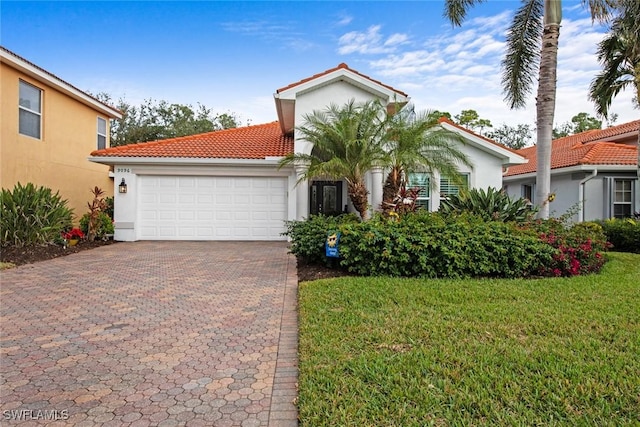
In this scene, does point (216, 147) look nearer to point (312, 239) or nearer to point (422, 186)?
point (312, 239)

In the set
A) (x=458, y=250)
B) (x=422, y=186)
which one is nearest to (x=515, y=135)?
(x=422, y=186)

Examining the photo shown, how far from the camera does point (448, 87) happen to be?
1720cm

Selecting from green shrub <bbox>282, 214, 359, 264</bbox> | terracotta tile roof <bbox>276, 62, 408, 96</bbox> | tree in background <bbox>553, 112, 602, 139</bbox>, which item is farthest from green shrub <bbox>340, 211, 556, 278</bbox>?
tree in background <bbox>553, 112, 602, 139</bbox>

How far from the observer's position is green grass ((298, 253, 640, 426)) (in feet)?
9.48

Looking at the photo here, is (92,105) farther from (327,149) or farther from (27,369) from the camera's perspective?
(27,369)

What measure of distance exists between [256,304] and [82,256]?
7.31m

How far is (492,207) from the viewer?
10.1 m

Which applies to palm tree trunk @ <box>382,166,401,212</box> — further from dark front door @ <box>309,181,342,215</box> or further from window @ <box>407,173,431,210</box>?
dark front door @ <box>309,181,342,215</box>

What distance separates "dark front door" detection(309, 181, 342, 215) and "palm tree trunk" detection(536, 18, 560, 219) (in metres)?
8.45

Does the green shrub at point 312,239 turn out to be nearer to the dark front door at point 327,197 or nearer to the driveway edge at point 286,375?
the driveway edge at point 286,375

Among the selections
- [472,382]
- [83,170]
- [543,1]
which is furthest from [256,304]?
[83,170]

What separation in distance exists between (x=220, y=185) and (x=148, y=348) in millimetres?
10581

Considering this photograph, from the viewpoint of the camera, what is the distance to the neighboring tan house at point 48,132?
40.5ft

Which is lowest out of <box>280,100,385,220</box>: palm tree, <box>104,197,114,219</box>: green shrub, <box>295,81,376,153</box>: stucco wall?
<box>104,197,114,219</box>: green shrub
